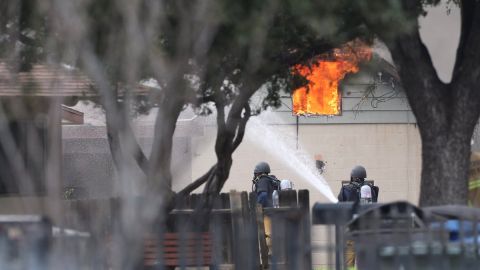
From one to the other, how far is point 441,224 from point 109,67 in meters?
2.67

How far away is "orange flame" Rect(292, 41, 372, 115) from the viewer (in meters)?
8.81

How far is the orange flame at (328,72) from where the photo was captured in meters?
8.81

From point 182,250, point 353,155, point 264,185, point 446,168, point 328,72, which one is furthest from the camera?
point 353,155

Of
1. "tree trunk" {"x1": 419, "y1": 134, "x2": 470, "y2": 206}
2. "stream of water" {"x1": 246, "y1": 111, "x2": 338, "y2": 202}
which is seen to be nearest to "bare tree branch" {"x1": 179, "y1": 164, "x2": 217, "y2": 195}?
"tree trunk" {"x1": 419, "y1": 134, "x2": 470, "y2": 206}

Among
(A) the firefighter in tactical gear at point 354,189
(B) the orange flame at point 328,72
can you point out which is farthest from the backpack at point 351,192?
(B) the orange flame at point 328,72

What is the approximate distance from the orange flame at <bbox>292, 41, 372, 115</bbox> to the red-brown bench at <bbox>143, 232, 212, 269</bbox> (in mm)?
1959

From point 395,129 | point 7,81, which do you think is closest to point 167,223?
point 7,81

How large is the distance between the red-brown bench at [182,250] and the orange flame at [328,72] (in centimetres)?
196

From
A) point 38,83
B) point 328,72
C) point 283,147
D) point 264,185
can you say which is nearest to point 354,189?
point 264,185

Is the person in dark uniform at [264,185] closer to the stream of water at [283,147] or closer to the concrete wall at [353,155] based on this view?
the stream of water at [283,147]

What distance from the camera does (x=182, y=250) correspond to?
23.5 feet

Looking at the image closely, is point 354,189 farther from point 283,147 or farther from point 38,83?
point 38,83

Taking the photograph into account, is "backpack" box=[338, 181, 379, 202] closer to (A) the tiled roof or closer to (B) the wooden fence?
(B) the wooden fence

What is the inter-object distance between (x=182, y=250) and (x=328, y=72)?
329 centimetres
